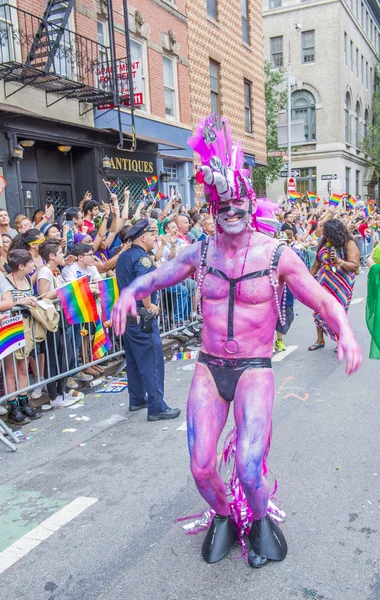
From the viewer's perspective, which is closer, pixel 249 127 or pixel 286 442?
pixel 286 442

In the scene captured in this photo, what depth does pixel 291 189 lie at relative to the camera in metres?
21.1

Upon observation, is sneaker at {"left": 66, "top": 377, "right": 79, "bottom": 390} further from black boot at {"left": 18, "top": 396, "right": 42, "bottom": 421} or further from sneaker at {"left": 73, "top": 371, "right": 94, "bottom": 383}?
black boot at {"left": 18, "top": 396, "right": 42, "bottom": 421}

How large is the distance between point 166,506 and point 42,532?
82 centimetres

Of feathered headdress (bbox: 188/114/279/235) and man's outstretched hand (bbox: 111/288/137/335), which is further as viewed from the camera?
man's outstretched hand (bbox: 111/288/137/335)

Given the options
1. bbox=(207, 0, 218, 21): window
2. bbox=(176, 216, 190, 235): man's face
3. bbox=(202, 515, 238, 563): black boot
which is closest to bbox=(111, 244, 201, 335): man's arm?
bbox=(202, 515, 238, 563): black boot

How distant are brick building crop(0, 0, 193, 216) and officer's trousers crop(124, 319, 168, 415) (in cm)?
649

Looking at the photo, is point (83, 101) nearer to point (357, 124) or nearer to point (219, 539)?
point (219, 539)

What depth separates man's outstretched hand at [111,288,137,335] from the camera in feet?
10.4

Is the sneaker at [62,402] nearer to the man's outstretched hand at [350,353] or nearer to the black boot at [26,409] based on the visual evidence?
the black boot at [26,409]

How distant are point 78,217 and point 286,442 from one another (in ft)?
18.7

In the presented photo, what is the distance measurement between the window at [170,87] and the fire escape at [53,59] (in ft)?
12.3

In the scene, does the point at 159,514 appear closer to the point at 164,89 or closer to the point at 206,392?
the point at 206,392

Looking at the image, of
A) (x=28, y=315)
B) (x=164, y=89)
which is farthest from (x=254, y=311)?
(x=164, y=89)

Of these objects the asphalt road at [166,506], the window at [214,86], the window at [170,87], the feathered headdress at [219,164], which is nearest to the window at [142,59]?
the window at [170,87]
